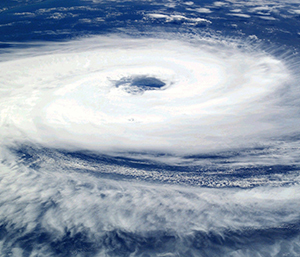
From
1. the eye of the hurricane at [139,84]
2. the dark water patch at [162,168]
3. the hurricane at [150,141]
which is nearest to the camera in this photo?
the hurricane at [150,141]

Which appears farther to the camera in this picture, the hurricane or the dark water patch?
the dark water patch

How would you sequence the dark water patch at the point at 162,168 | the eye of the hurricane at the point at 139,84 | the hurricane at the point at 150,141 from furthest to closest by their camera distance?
the eye of the hurricane at the point at 139,84
the dark water patch at the point at 162,168
the hurricane at the point at 150,141

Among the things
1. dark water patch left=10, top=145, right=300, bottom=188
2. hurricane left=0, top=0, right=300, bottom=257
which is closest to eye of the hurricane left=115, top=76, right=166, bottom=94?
hurricane left=0, top=0, right=300, bottom=257

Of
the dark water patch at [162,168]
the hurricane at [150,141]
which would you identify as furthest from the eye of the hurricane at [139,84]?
the dark water patch at [162,168]

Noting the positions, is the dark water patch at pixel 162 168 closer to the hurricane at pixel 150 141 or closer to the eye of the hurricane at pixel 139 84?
the hurricane at pixel 150 141

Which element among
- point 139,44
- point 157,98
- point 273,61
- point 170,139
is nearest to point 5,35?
point 139,44

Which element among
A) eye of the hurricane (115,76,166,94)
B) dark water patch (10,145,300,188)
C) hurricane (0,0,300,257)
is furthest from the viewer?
eye of the hurricane (115,76,166,94)

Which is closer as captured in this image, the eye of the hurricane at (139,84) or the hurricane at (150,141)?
the hurricane at (150,141)

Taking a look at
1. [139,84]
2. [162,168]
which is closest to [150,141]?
[162,168]

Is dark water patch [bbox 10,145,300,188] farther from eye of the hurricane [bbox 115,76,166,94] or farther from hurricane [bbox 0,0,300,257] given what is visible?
eye of the hurricane [bbox 115,76,166,94]
